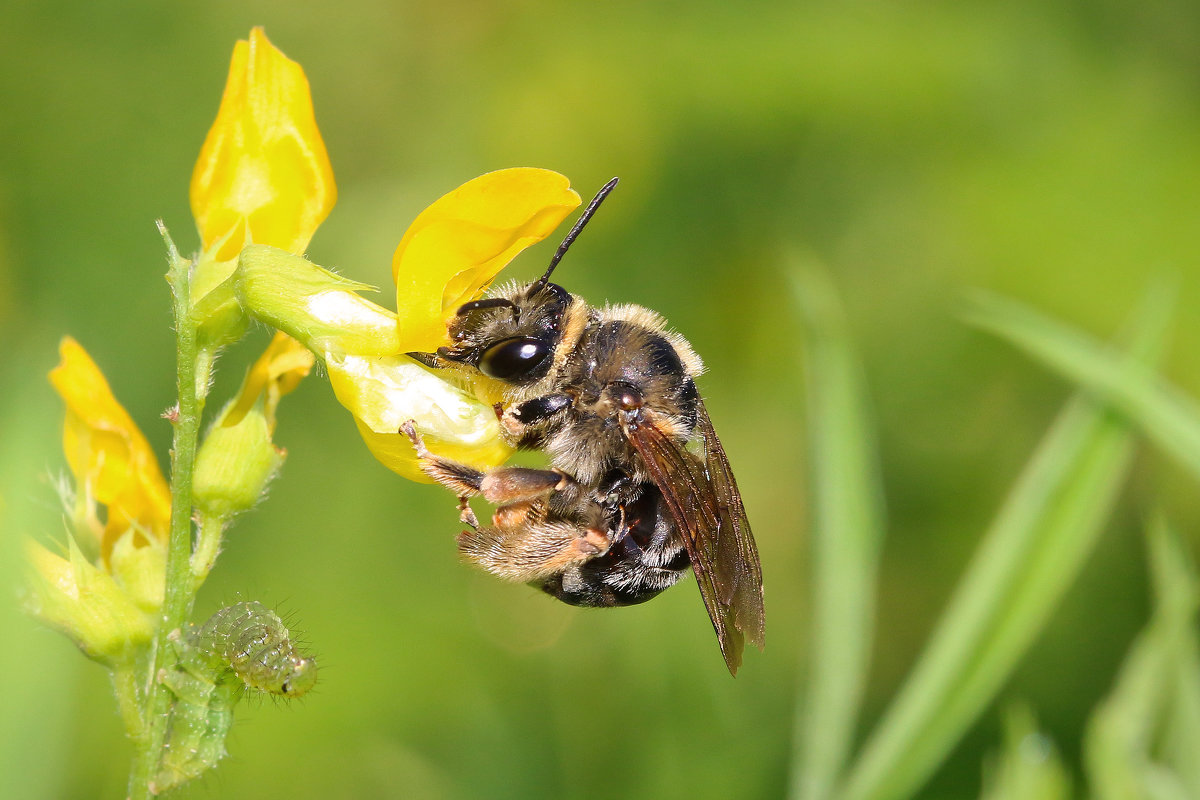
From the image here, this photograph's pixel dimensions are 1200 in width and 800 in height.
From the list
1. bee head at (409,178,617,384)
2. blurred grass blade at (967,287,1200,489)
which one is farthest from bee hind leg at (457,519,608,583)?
blurred grass blade at (967,287,1200,489)

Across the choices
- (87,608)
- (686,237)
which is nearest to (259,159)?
(87,608)

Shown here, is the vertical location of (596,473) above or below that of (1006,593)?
below

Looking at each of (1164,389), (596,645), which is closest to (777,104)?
(596,645)

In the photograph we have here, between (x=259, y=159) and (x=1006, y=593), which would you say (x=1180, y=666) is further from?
(x=259, y=159)

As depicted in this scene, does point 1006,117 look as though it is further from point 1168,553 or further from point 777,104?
point 1168,553

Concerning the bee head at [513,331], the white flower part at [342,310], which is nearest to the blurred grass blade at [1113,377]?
the bee head at [513,331]

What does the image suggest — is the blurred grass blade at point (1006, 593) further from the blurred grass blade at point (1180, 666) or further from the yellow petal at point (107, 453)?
the yellow petal at point (107, 453)

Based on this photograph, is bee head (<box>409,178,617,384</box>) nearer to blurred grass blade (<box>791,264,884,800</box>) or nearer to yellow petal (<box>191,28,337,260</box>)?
yellow petal (<box>191,28,337,260</box>)
